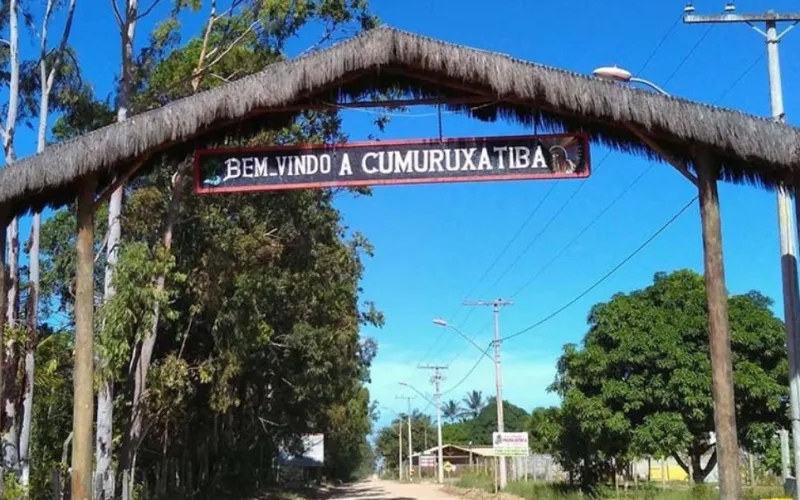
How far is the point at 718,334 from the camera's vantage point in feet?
26.0

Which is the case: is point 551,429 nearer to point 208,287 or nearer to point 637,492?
point 637,492

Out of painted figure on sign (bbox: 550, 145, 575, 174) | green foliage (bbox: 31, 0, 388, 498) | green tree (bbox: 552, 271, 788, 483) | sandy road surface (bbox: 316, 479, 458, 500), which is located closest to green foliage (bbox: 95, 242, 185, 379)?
green foliage (bbox: 31, 0, 388, 498)

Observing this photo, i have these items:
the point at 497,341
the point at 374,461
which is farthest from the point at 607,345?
the point at 374,461

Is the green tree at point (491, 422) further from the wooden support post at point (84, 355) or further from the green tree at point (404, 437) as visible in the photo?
the wooden support post at point (84, 355)

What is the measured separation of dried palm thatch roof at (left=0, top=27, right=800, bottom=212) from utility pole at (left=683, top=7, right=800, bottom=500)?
0.59 m

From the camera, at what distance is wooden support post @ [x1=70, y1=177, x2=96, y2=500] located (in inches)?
334

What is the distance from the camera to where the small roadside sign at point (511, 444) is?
3788cm

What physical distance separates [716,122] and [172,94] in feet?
57.2

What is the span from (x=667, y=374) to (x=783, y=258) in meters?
12.8

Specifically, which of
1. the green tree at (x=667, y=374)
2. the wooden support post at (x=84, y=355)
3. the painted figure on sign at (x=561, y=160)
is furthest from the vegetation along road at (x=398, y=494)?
the painted figure on sign at (x=561, y=160)

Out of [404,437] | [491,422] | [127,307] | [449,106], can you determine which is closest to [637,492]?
[127,307]

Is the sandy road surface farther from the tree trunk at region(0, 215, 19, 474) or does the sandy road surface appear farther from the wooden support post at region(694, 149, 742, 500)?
the wooden support post at region(694, 149, 742, 500)

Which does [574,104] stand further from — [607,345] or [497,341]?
[497,341]

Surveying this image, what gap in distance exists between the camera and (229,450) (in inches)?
1740
